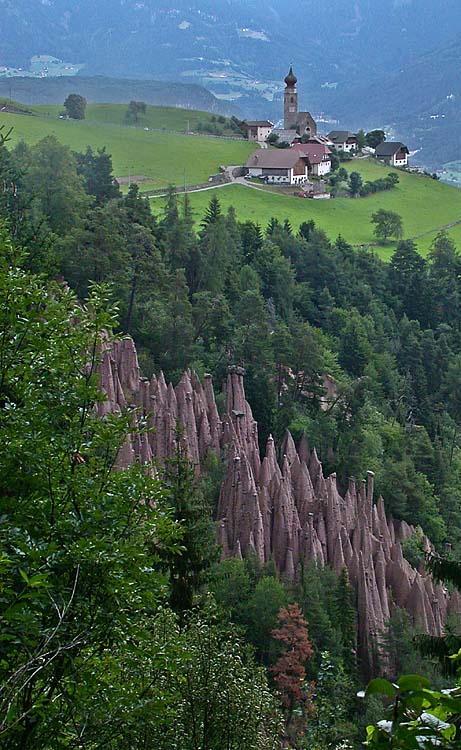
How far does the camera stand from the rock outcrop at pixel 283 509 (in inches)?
1254

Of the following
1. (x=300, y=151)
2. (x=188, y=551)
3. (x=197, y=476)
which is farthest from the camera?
(x=300, y=151)

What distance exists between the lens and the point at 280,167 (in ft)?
338

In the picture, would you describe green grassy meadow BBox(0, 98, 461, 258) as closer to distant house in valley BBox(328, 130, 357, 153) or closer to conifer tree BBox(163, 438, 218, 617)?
distant house in valley BBox(328, 130, 357, 153)

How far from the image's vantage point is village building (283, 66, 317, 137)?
128500 mm

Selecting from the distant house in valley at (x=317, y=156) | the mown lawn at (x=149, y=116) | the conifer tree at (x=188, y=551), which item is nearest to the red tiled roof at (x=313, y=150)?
the distant house in valley at (x=317, y=156)

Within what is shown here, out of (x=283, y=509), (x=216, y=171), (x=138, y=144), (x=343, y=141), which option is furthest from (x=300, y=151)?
(x=283, y=509)

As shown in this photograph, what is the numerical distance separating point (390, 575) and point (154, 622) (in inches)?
692

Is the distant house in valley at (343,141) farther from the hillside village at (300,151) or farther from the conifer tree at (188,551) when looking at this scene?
the conifer tree at (188,551)

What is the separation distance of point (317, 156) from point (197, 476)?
80.4 metres

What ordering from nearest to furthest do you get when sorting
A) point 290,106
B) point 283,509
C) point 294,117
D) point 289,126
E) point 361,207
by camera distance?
point 283,509
point 361,207
point 289,126
point 294,117
point 290,106

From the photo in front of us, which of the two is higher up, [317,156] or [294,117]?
[294,117]

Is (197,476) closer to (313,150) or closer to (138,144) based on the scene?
(138,144)

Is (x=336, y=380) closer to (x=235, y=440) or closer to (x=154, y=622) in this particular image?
(x=235, y=440)

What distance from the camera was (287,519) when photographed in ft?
109
